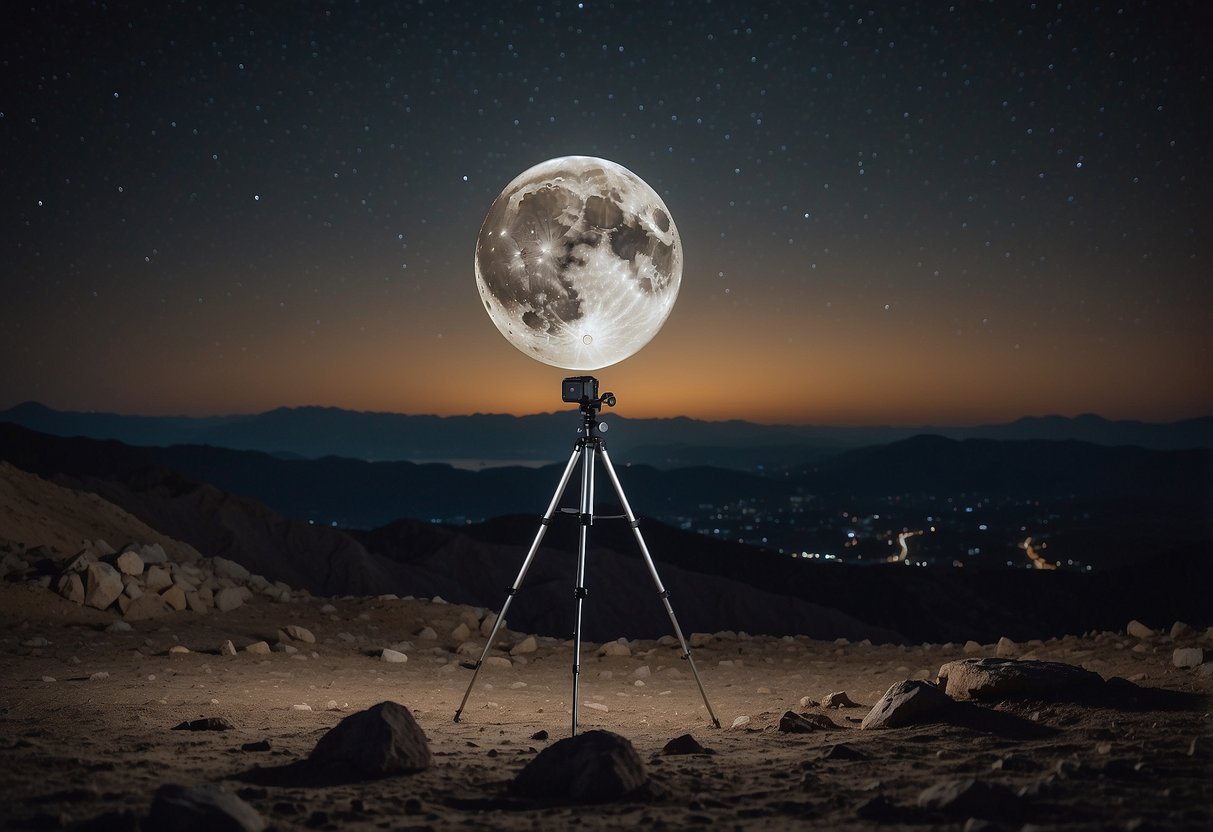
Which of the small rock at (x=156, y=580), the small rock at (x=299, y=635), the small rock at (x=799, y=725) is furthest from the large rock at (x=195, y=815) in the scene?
the small rock at (x=156, y=580)

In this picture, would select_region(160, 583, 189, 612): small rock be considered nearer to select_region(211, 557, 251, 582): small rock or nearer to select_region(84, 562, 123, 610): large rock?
select_region(84, 562, 123, 610): large rock

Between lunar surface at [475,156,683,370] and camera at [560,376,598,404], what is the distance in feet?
0.99

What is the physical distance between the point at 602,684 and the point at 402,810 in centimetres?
619

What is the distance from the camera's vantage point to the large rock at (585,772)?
14.3ft

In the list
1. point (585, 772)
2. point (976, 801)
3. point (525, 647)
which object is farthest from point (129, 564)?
point (976, 801)

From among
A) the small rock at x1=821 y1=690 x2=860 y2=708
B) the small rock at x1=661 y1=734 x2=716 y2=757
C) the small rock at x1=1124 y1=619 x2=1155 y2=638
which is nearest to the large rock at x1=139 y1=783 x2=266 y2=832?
the small rock at x1=661 y1=734 x2=716 y2=757

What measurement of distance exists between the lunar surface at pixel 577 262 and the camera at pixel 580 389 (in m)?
0.30

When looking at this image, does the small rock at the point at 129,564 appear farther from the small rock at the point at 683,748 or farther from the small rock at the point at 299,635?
the small rock at the point at 683,748

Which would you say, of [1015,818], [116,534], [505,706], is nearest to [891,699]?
[1015,818]

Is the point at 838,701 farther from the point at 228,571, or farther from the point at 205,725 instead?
the point at 228,571

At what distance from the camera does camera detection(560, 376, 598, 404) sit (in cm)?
704

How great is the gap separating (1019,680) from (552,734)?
12.1ft

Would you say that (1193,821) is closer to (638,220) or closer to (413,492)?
(638,220)

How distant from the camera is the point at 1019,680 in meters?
6.59
